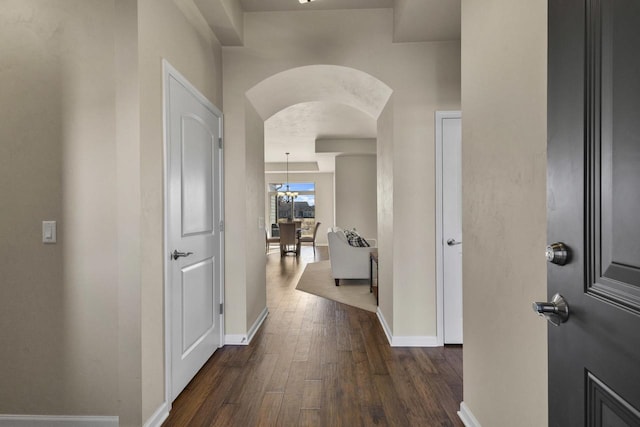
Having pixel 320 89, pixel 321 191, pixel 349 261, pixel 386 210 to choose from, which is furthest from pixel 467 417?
pixel 321 191

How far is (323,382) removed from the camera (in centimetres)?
227

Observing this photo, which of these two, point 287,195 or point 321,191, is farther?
point 321,191

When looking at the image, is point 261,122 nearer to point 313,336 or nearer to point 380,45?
point 380,45

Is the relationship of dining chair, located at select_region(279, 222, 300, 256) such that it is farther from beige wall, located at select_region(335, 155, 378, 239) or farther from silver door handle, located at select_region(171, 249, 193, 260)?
silver door handle, located at select_region(171, 249, 193, 260)

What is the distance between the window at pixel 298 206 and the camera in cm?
1244

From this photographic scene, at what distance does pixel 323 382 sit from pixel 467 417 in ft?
3.04

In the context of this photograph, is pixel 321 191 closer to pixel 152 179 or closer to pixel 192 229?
pixel 192 229

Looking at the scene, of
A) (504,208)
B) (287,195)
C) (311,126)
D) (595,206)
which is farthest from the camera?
(287,195)

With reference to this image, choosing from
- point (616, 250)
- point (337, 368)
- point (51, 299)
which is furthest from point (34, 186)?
point (616, 250)

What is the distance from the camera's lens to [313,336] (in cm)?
309

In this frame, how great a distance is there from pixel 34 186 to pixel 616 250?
2404 mm

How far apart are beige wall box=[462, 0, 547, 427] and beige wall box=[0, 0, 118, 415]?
6.16 ft

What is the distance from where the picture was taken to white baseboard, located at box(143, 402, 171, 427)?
1751 millimetres

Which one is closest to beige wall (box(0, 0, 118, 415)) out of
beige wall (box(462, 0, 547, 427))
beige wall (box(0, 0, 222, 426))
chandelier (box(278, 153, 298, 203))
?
beige wall (box(0, 0, 222, 426))
